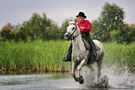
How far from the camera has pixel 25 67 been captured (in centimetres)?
2964

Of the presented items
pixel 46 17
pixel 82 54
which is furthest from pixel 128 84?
pixel 46 17

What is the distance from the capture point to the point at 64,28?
236ft

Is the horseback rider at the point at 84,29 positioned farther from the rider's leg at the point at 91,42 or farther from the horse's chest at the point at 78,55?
the horse's chest at the point at 78,55

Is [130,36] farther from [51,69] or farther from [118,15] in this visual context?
[51,69]

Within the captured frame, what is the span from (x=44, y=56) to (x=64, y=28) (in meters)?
42.6

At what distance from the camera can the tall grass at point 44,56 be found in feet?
93.9

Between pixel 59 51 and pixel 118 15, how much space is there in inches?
1526

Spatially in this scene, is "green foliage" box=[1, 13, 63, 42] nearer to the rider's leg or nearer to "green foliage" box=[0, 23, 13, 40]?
"green foliage" box=[0, 23, 13, 40]

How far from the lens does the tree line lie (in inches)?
2488

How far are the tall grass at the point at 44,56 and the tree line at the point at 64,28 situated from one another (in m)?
29.4

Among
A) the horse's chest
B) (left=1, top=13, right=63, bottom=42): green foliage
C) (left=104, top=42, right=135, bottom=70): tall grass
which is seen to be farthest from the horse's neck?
(left=1, top=13, right=63, bottom=42): green foliage

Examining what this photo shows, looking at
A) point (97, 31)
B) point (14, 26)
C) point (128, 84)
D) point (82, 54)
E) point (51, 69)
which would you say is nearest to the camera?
point (82, 54)

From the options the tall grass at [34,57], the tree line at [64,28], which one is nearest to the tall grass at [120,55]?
the tall grass at [34,57]

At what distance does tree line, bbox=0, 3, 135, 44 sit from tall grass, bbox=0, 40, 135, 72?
2935 cm
